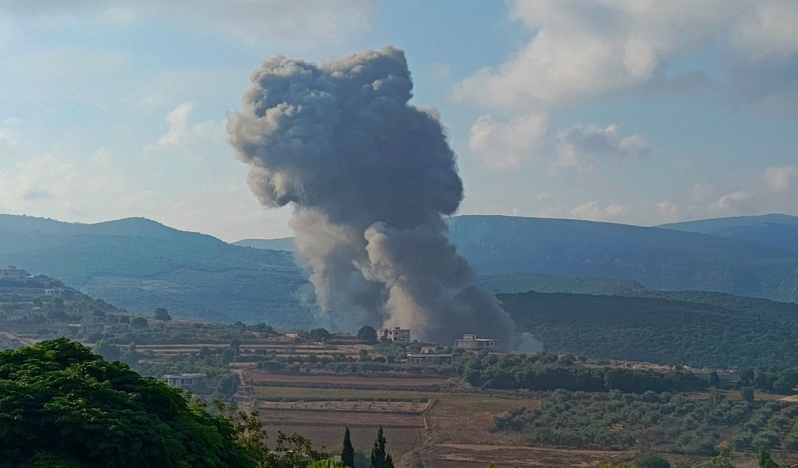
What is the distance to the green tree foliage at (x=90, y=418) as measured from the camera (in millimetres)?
16266

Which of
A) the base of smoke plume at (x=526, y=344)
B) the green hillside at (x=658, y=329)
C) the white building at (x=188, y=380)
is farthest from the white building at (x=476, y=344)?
the white building at (x=188, y=380)

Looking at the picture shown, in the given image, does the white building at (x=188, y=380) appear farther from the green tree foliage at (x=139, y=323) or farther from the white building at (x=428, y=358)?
the green tree foliage at (x=139, y=323)

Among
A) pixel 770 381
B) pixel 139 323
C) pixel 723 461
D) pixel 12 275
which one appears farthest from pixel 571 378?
pixel 12 275

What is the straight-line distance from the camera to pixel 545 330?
299ft

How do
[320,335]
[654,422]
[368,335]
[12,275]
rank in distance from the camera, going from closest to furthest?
[654,422]
[368,335]
[320,335]
[12,275]

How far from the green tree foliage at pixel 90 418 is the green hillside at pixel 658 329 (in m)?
62.3

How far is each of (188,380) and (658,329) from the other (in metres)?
42.7

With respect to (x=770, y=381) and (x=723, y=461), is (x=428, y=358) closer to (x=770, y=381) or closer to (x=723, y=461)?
(x=770, y=381)

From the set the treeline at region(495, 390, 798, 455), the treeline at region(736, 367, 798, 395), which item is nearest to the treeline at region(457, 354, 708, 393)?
the treeline at region(495, 390, 798, 455)

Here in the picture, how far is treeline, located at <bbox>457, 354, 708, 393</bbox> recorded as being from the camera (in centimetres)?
5559

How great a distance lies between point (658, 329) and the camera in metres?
84.8

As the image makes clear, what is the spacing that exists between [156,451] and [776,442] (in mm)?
34179

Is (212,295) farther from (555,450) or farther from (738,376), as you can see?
(555,450)

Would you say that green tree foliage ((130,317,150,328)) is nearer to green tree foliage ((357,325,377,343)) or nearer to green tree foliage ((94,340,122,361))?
green tree foliage ((94,340,122,361))
